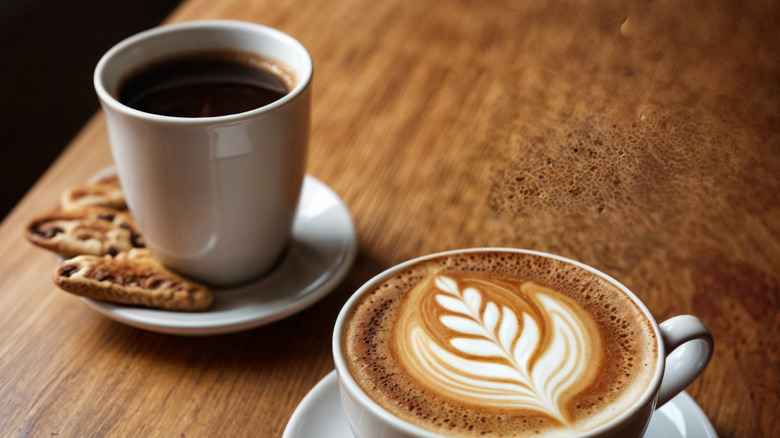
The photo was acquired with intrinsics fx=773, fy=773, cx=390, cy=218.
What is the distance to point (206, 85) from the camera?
0.66 metres

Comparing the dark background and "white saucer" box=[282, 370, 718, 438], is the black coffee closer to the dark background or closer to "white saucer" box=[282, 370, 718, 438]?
"white saucer" box=[282, 370, 718, 438]

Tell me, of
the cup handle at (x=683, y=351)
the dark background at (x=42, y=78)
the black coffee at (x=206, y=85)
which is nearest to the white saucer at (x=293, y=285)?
the black coffee at (x=206, y=85)

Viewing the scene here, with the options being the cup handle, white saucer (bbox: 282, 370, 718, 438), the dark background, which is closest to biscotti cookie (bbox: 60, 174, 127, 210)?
white saucer (bbox: 282, 370, 718, 438)

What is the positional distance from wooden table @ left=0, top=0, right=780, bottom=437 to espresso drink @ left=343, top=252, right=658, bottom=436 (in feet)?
0.13

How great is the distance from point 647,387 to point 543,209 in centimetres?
10

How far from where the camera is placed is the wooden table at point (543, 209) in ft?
1.29

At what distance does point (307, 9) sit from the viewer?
3.41 ft

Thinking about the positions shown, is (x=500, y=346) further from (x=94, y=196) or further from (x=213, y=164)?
(x=94, y=196)

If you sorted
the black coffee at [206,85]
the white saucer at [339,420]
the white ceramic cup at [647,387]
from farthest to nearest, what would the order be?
the black coffee at [206,85]
the white saucer at [339,420]
the white ceramic cup at [647,387]

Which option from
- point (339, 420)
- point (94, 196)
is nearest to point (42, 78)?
point (94, 196)

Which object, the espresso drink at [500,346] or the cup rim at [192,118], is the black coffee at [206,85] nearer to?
the cup rim at [192,118]

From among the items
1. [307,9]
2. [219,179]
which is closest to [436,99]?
[307,9]

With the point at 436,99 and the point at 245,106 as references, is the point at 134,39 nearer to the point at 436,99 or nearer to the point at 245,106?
the point at 245,106

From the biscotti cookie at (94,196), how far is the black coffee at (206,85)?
0.12 m
